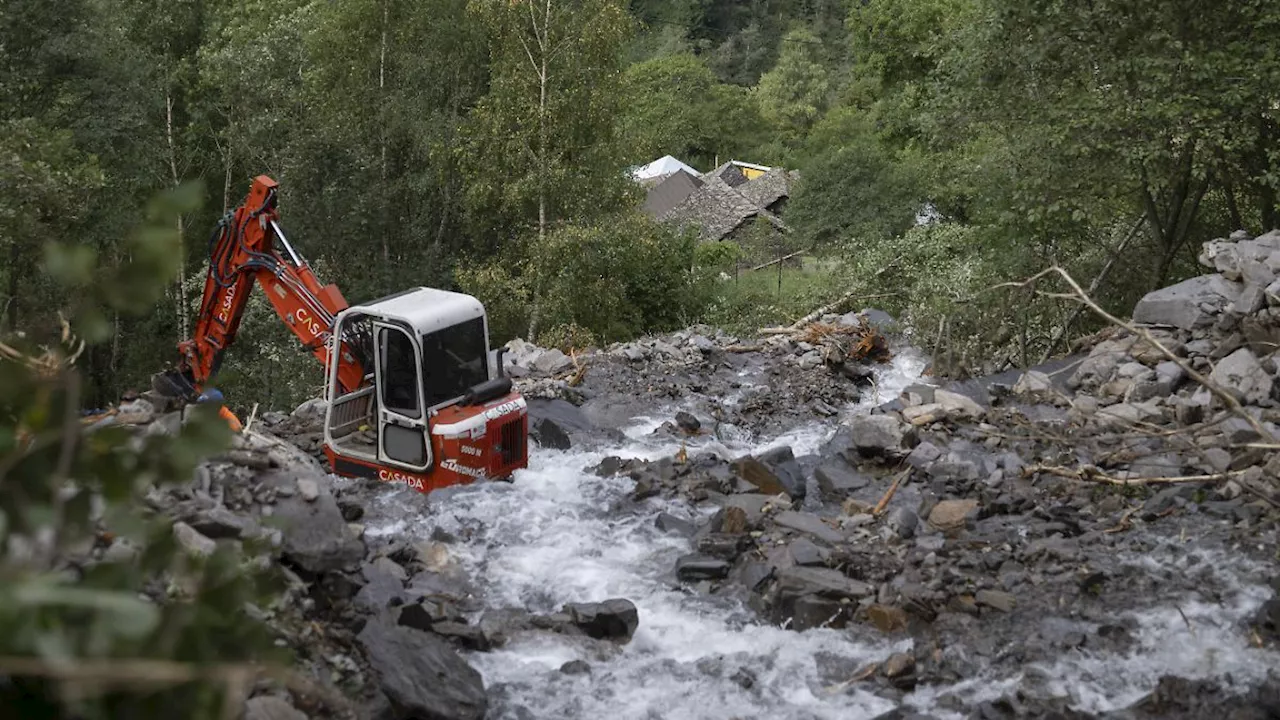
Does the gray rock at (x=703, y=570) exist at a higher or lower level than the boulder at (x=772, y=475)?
higher

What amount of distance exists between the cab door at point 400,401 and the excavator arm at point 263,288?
23.8 inches

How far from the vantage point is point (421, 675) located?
6422mm

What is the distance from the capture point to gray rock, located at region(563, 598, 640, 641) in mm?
7852

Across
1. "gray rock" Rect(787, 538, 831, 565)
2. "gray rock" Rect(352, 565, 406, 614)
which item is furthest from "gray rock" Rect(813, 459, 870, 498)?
"gray rock" Rect(352, 565, 406, 614)

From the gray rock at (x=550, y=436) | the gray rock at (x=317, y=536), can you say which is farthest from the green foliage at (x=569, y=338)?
the gray rock at (x=317, y=536)

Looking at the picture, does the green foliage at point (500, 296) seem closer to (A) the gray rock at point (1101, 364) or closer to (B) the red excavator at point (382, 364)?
(B) the red excavator at point (382, 364)

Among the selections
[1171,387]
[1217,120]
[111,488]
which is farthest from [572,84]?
[111,488]

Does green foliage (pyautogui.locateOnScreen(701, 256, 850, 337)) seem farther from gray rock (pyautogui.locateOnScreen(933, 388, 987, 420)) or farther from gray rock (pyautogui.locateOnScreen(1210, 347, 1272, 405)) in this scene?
gray rock (pyautogui.locateOnScreen(1210, 347, 1272, 405))

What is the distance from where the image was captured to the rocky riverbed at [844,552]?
6.64 metres

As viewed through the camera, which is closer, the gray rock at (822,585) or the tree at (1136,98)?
the gray rock at (822,585)

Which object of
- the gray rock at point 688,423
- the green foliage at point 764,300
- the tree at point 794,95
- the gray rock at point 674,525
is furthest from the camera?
the tree at point 794,95

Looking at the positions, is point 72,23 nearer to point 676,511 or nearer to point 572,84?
point 572,84

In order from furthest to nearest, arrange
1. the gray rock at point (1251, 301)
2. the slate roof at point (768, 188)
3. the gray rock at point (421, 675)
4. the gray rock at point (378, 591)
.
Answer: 1. the slate roof at point (768, 188)
2. the gray rock at point (1251, 301)
3. the gray rock at point (378, 591)
4. the gray rock at point (421, 675)

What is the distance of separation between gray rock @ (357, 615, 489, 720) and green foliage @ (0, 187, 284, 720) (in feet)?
11.6
